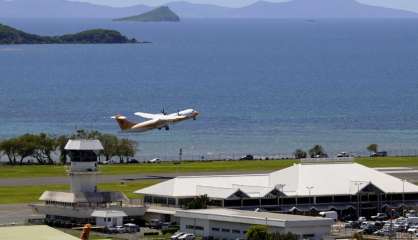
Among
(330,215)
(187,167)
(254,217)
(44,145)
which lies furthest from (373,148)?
(254,217)

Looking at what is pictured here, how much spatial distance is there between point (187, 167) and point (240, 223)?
50679mm

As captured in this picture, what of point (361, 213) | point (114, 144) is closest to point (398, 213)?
point (361, 213)

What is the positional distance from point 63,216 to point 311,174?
1858 cm

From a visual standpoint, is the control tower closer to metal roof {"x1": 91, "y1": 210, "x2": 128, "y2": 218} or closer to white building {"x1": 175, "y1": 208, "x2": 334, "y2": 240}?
metal roof {"x1": 91, "y1": 210, "x2": 128, "y2": 218}

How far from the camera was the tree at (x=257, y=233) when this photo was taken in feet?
292

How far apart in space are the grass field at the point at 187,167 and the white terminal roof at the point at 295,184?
25.6 m

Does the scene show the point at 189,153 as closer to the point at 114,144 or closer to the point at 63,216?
the point at 114,144

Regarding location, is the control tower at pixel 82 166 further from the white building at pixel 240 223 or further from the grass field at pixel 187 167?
the grass field at pixel 187 167

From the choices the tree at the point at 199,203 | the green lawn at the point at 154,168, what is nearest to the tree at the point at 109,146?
the green lawn at the point at 154,168

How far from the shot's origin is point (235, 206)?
Result: 10600 cm

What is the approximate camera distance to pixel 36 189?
402 ft

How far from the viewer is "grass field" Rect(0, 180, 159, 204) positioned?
381 ft

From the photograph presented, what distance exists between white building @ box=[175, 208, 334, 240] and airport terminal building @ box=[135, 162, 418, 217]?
247 inches

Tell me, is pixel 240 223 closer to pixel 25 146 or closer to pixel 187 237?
pixel 187 237
